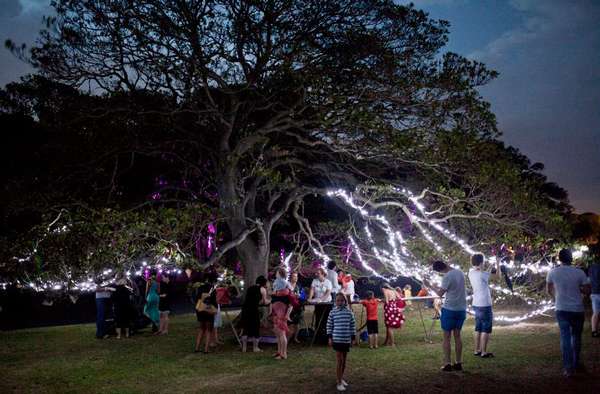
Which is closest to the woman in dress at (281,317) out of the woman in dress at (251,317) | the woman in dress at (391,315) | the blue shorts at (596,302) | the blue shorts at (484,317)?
the woman in dress at (251,317)

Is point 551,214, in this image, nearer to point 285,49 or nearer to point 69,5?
point 285,49

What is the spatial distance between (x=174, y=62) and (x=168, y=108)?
3.69ft

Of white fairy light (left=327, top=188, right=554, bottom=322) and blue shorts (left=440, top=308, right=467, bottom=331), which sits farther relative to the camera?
white fairy light (left=327, top=188, right=554, bottom=322)

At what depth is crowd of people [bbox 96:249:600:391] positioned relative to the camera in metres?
7.01

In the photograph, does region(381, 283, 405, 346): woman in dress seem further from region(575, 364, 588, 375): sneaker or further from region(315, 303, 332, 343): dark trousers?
region(575, 364, 588, 375): sneaker

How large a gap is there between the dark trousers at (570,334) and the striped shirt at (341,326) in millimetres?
2779

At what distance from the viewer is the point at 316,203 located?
22109 millimetres

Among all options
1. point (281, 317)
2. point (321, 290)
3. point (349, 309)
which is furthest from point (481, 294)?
point (321, 290)

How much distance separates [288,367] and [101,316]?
6323 mm

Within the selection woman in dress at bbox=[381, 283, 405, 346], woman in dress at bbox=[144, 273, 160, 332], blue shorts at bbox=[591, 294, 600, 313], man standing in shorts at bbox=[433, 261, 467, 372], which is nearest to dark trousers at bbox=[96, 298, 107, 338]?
woman in dress at bbox=[144, 273, 160, 332]

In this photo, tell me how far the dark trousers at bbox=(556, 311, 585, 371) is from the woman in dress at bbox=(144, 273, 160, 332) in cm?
944

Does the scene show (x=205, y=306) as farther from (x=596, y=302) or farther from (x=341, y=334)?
(x=596, y=302)

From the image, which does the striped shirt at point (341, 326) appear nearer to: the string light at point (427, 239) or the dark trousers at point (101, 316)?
the string light at point (427, 239)

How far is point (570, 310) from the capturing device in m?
6.93
